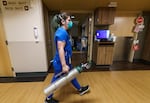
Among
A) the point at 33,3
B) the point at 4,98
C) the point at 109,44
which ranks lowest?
the point at 4,98

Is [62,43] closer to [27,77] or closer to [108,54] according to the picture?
[27,77]

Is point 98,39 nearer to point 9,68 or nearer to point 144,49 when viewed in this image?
point 144,49

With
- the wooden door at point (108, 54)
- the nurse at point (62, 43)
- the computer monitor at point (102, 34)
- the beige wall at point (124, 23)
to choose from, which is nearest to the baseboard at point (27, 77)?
the nurse at point (62, 43)

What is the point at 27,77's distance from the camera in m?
2.63

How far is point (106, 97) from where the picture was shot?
1844 mm

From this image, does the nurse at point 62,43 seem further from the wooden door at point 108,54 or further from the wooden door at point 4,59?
→ the wooden door at point 108,54

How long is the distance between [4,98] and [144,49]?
4542 millimetres

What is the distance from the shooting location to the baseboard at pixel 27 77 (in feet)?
8.14

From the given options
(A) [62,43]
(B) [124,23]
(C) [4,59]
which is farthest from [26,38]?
(B) [124,23]

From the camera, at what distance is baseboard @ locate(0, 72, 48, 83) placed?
Result: 2480 millimetres

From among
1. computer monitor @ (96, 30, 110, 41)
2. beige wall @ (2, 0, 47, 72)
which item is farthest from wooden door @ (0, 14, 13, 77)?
computer monitor @ (96, 30, 110, 41)

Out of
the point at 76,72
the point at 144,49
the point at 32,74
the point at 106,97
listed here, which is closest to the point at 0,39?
the point at 32,74

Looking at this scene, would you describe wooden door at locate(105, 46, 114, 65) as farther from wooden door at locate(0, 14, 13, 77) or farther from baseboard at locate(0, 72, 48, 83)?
wooden door at locate(0, 14, 13, 77)

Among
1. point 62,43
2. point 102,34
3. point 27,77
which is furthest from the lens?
point 102,34
